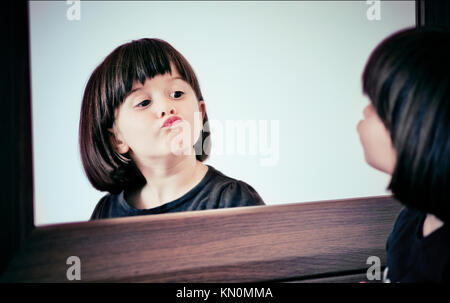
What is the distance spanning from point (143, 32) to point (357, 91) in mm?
493

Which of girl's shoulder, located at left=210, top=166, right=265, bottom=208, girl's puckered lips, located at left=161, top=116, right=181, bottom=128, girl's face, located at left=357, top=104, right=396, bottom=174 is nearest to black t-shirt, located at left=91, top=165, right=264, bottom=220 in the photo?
girl's shoulder, located at left=210, top=166, right=265, bottom=208

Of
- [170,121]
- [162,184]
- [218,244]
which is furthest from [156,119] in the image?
[218,244]

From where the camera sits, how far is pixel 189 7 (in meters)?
0.62

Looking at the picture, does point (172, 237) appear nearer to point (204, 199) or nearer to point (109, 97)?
point (204, 199)

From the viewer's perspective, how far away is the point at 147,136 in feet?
1.90

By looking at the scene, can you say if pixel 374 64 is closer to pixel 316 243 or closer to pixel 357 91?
pixel 357 91

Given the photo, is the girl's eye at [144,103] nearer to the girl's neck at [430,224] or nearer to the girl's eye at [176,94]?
the girl's eye at [176,94]

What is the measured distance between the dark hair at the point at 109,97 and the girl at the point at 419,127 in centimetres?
39

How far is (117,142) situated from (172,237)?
212 millimetres

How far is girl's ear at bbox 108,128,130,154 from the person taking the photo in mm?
581

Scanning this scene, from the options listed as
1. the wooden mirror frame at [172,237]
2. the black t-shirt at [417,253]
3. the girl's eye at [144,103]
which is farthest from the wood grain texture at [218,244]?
the girl's eye at [144,103]

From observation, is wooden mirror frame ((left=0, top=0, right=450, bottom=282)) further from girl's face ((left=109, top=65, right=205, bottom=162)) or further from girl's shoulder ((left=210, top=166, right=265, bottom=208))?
girl's face ((left=109, top=65, right=205, bottom=162))

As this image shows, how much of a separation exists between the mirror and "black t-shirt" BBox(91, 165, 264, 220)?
2 cm

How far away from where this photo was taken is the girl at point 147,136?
0.57 meters
